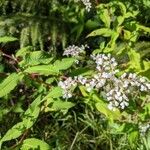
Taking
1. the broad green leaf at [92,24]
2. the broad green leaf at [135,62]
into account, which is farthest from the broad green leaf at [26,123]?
the broad green leaf at [92,24]

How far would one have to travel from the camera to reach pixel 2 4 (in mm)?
4578

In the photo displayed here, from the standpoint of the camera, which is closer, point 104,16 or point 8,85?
point 8,85

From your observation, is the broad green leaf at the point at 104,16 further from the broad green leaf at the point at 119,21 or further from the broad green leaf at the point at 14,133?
the broad green leaf at the point at 14,133

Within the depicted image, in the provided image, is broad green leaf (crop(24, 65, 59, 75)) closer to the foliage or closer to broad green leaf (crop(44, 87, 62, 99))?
the foliage

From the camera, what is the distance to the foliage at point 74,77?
8.29 feet

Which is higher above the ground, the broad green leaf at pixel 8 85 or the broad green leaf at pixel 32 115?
the broad green leaf at pixel 8 85

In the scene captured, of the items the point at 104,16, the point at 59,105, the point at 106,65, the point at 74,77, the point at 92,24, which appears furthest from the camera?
the point at 92,24

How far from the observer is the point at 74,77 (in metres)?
2.58

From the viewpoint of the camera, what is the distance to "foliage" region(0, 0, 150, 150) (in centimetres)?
253

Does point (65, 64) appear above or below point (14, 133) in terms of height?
above

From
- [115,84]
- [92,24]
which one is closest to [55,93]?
[115,84]

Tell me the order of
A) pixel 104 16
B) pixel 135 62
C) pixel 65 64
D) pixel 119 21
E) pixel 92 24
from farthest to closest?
pixel 92 24 < pixel 104 16 < pixel 119 21 < pixel 135 62 < pixel 65 64

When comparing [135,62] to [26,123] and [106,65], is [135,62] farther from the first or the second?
[26,123]

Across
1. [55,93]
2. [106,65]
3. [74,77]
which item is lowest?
[55,93]
